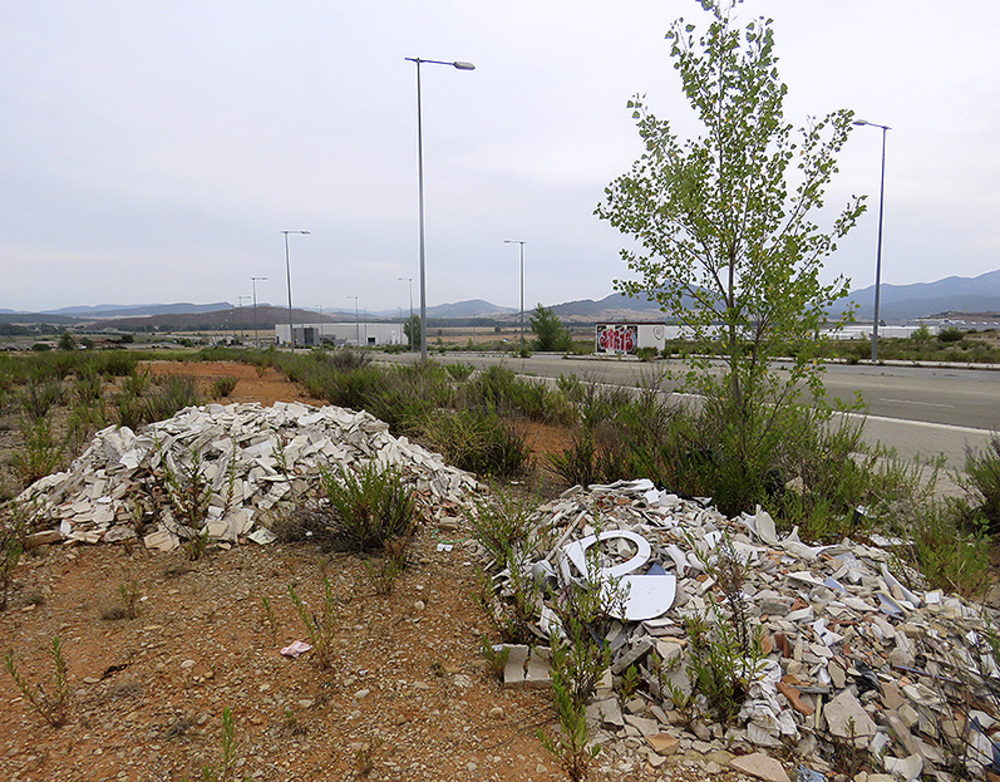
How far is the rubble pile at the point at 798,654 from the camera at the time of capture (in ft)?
8.29

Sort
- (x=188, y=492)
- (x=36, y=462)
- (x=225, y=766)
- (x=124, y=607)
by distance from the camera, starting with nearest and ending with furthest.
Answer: (x=225, y=766) < (x=124, y=607) < (x=188, y=492) < (x=36, y=462)

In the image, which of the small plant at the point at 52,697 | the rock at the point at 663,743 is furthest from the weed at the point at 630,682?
the small plant at the point at 52,697

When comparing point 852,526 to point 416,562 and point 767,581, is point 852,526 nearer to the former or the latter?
point 767,581

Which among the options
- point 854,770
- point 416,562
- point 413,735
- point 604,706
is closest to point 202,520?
point 416,562

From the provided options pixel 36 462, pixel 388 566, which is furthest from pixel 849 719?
pixel 36 462

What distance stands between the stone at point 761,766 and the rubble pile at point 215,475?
3.40 m

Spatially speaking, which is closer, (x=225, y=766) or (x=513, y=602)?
(x=225, y=766)

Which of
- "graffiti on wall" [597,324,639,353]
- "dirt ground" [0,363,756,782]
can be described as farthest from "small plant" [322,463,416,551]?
"graffiti on wall" [597,324,639,353]

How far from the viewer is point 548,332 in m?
47.6

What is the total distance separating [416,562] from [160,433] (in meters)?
3.24

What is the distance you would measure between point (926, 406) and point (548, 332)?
35.3m

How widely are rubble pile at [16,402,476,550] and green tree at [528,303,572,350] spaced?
135 ft

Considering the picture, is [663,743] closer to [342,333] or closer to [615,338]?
[615,338]

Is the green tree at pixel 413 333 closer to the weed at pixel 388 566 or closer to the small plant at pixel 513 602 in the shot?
the weed at pixel 388 566
